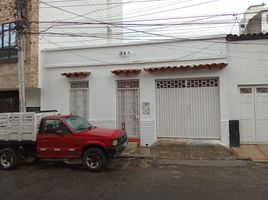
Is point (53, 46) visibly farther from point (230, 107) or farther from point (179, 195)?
point (179, 195)

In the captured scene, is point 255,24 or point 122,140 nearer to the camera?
point 122,140

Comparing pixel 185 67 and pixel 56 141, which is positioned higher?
pixel 185 67

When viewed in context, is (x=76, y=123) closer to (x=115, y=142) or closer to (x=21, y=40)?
(x=115, y=142)

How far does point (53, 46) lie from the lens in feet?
49.6

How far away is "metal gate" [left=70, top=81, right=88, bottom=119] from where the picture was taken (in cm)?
1373

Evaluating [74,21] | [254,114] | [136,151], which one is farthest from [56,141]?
[74,21]

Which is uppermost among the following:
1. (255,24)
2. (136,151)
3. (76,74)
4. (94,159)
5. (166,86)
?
(255,24)

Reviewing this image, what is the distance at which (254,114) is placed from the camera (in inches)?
474

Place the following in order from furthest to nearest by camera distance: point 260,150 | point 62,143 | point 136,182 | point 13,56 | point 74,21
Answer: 1. point 74,21
2. point 13,56
3. point 260,150
4. point 62,143
5. point 136,182

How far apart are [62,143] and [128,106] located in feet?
15.7

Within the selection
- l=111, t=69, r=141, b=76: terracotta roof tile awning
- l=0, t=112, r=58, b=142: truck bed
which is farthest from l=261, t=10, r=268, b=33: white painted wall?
l=0, t=112, r=58, b=142: truck bed

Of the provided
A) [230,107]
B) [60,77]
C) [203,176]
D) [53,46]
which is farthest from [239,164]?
[53,46]

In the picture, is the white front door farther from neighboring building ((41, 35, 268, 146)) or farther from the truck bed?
the truck bed

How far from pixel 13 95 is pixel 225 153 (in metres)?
11.2
